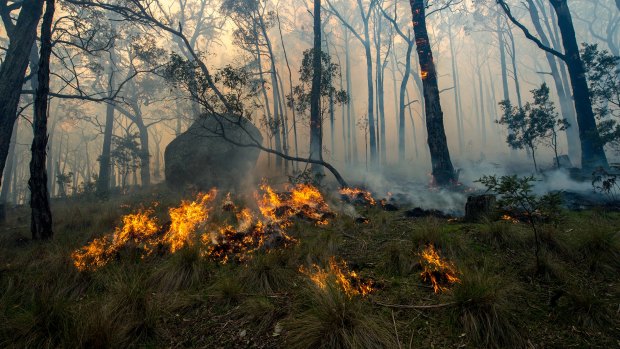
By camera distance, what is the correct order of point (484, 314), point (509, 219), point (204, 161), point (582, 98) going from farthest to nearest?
point (204, 161), point (582, 98), point (509, 219), point (484, 314)

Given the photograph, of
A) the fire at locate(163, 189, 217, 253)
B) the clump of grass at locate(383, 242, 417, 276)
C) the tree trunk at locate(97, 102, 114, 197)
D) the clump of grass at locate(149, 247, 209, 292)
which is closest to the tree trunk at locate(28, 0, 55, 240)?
the fire at locate(163, 189, 217, 253)

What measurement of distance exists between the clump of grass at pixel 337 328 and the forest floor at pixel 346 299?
1 cm

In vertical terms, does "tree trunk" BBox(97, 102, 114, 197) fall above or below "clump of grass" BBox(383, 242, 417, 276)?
above

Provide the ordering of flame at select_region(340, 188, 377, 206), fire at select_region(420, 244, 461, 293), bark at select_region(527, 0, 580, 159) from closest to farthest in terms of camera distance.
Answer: fire at select_region(420, 244, 461, 293)
flame at select_region(340, 188, 377, 206)
bark at select_region(527, 0, 580, 159)

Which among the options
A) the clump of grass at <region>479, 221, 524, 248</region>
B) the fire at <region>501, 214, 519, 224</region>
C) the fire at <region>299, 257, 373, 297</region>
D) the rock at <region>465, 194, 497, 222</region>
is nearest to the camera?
the fire at <region>299, 257, 373, 297</region>

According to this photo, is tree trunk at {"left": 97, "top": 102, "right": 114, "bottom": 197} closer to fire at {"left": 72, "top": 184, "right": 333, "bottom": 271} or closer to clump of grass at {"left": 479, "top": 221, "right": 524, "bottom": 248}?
fire at {"left": 72, "top": 184, "right": 333, "bottom": 271}

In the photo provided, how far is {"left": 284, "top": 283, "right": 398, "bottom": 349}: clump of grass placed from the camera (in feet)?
8.13

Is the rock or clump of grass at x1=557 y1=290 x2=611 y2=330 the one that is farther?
the rock

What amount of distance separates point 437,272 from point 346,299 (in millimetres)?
1318

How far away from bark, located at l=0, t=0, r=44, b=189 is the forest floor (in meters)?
3.69

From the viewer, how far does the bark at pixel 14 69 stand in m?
6.87

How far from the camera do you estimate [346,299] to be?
2824mm

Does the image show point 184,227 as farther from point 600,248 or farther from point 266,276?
point 600,248

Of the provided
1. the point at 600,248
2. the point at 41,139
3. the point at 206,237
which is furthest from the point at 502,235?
Answer: the point at 41,139
